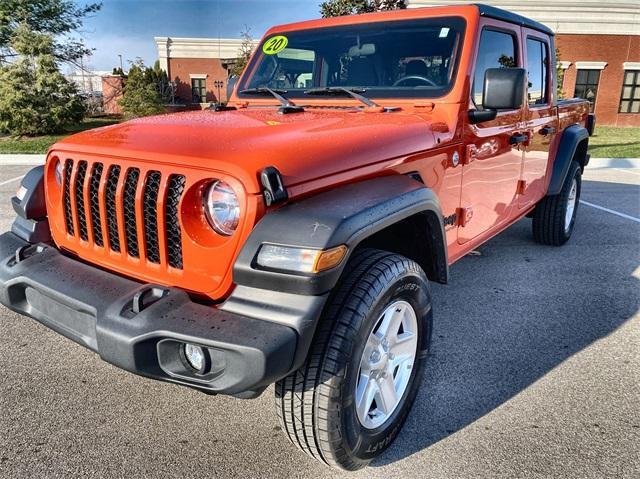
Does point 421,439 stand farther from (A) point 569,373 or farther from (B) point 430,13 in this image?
(B) point 430,13

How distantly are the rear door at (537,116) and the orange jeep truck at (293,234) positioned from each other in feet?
2.66

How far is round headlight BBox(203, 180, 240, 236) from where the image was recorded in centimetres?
186

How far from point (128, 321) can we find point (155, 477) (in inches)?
30.1

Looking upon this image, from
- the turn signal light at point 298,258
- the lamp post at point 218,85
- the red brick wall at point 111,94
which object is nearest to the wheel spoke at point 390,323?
the turn signal light at point 298,258

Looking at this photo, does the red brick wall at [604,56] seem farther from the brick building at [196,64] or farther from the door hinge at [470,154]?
the door hinge at [470,154]

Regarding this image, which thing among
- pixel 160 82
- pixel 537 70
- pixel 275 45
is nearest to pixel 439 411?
pixel 275 45

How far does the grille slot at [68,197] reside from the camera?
232 cm

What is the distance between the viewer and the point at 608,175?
10016 millimetres

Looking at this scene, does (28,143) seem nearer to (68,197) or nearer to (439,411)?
(68,197)

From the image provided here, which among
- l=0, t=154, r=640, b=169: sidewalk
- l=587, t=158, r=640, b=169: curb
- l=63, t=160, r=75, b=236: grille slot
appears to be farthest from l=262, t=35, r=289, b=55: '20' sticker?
l=587, t=158, r=640, b=169: curb

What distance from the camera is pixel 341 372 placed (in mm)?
1839

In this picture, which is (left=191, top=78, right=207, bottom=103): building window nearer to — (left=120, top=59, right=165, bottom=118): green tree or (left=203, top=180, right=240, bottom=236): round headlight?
(left=120, top=59, right=165, bottom=118): green tree

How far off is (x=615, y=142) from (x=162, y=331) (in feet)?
58.2

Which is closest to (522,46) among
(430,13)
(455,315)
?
(430,13)
